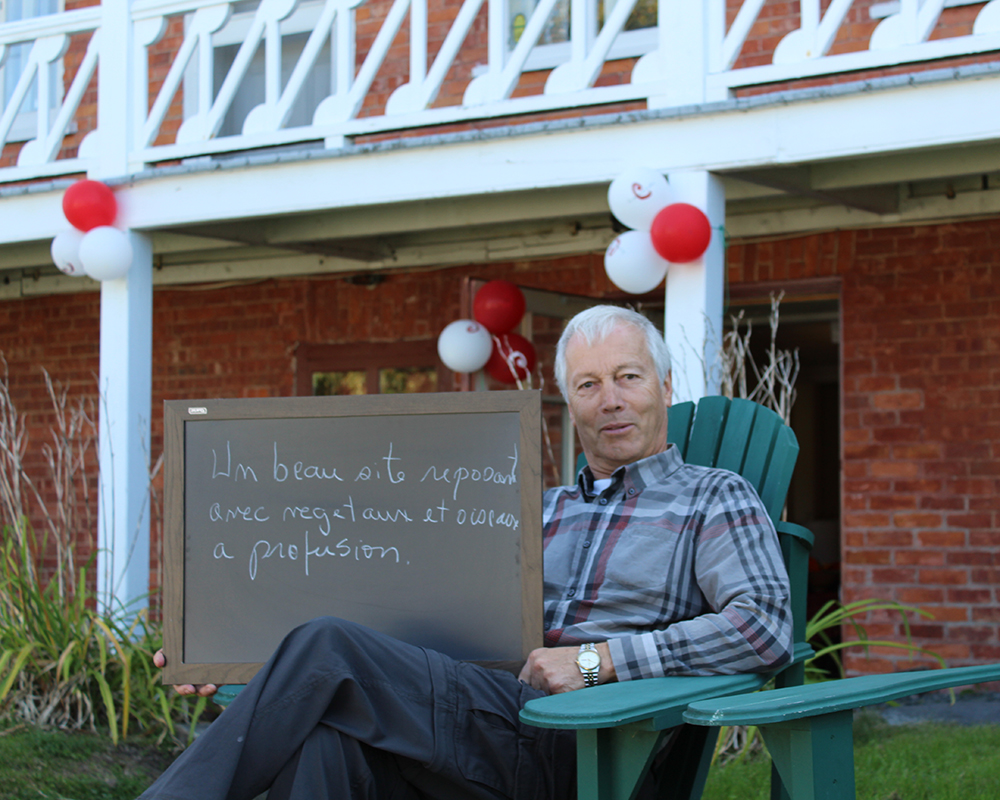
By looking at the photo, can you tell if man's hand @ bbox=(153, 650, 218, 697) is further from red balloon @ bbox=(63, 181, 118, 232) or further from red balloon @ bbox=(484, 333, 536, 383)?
red balloon @ bbox=(484, 333, 536, 383)

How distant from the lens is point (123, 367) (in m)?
4.77

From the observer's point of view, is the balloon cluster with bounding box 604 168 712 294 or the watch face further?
the balloon cluster with bounding box 604 168 712 294

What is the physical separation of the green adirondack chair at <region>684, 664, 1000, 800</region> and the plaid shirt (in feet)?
0.93

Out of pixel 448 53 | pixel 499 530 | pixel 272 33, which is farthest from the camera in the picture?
pixel 272 33

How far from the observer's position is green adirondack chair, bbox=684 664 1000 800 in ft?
5.54

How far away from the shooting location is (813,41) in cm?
380

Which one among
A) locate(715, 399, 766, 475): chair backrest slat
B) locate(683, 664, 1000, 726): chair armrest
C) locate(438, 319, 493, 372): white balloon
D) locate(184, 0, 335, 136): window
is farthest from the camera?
locate(184, 0, 335, 136): window

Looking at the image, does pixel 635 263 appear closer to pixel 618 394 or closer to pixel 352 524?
pixel 618 394

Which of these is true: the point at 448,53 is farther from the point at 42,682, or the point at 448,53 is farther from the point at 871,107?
the point at 42,682

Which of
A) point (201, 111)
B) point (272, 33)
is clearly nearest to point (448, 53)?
point (272, 33)

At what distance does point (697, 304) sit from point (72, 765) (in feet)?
8.03

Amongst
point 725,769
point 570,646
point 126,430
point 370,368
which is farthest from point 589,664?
point 370,368

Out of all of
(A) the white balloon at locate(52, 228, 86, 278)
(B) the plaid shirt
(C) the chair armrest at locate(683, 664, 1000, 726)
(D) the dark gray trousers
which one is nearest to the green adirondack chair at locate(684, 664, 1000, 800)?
(C) the chair armrest at locate(683, 664, 1000, 726)

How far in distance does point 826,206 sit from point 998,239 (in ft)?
2.42
